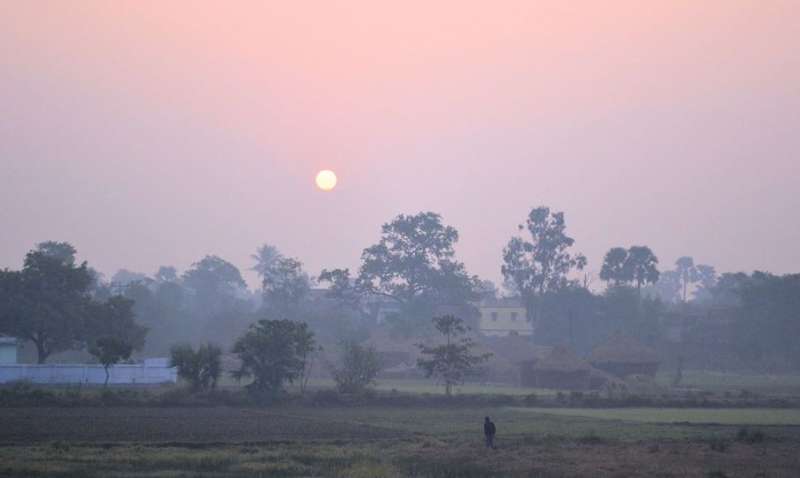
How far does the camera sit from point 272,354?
68.3 metres

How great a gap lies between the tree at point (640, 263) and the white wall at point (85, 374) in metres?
77.7

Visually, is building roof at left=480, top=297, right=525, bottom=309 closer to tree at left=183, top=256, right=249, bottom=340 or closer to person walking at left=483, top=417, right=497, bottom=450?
tree at left=183, top=256, right=249, bottom=340

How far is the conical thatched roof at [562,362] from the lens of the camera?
8688cm

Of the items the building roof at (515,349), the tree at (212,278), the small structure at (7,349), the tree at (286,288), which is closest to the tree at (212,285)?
the tree at (212,278)

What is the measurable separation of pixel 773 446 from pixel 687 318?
89422 millimetres

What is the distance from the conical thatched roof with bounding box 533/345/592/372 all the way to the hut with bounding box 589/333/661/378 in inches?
243

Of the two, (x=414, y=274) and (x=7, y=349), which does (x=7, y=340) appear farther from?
(x=414, y=274)

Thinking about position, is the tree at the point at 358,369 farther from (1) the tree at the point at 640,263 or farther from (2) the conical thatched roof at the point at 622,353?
(1) the tree at the point at 640,263

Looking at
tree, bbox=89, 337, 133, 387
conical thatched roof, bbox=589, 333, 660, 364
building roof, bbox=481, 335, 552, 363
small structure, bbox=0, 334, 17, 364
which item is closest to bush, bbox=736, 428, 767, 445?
tree, bbox=89, 337, 133, 387

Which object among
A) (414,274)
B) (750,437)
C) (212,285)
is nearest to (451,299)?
(414,274)

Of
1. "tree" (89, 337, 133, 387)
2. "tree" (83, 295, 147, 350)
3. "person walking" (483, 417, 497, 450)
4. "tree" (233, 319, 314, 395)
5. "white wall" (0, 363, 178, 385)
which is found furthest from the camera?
"tree" (83, 295, 147, 350)

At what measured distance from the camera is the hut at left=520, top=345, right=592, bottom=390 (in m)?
86.8

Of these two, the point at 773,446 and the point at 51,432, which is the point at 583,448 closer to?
the point at 773,446

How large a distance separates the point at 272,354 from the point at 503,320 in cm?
8007
